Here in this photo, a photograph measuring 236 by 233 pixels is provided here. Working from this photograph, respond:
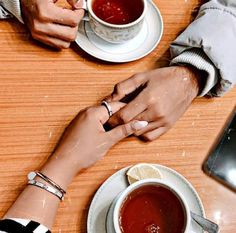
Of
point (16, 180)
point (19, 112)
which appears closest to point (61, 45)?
point (19, 112)

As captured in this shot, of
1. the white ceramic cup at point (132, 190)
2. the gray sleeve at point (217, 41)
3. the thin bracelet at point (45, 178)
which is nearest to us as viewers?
the white ceramic cup at point (132, 190)

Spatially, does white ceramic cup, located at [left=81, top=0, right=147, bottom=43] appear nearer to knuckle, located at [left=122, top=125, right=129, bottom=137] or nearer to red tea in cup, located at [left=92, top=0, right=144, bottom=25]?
red tea in cup, located at [left=92, top=0, right=144, bottom=25]

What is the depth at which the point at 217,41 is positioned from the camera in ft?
3.14

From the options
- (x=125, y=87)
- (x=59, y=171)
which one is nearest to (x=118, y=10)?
(x=125, y=87)

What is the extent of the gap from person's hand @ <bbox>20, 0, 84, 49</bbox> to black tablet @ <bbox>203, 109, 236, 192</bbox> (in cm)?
40

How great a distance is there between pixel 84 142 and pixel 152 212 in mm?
207

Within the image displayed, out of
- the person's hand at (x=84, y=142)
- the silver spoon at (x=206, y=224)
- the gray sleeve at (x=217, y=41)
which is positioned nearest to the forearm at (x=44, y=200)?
the person's hand at (x=84, y=142)

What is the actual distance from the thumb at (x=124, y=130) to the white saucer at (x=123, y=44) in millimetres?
171

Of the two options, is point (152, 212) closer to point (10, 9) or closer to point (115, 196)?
point (115, 196)

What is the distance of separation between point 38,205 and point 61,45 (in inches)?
14.9

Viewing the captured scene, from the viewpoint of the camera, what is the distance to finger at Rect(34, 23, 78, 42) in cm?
100

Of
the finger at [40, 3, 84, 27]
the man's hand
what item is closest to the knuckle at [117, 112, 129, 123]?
the man's hand

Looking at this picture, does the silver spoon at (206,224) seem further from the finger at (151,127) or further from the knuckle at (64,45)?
the knuckle at (64,45)

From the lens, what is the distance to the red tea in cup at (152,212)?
751mm
